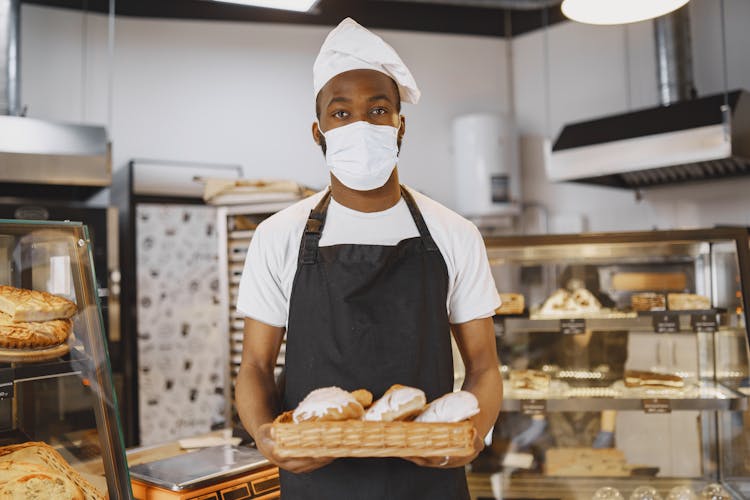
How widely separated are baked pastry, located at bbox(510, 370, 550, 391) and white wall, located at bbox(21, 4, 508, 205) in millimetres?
2635

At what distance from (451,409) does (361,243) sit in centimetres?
47

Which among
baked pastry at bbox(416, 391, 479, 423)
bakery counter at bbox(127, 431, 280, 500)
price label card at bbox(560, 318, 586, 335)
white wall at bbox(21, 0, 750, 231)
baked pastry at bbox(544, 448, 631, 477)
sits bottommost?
baked pastry at bbox(544, 448, 631, 477)

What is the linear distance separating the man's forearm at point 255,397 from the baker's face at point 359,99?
1.91 feet

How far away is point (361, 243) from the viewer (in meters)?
1.55

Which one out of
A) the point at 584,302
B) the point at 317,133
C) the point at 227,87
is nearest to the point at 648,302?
the point at 584,302

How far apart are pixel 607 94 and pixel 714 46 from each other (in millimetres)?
800

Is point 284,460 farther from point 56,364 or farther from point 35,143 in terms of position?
point 35,143

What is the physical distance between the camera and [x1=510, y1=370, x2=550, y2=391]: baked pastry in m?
2.84

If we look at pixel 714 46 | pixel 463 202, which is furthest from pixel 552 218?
pixel 714 46

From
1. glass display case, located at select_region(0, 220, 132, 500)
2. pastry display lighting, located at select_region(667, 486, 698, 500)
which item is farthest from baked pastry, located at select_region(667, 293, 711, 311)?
glass display case, located at select_region(0, 220, 132, 500)

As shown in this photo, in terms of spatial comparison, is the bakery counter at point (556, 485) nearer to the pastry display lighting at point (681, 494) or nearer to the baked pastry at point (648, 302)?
the pastry display lighting at point (681, 494)

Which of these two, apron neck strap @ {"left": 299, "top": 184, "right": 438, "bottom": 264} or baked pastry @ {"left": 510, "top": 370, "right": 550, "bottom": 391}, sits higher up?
apron neck strap @ {"left": 299, "top": 184, "right": 438, "bottom": 264}

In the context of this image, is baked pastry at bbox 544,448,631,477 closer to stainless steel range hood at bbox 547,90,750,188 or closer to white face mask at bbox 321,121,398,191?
stainless steel range hood at bbox 547,90,750,188

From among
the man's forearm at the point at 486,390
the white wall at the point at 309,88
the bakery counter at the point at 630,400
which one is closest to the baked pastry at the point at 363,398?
the man's forearm at the point at 486,390
